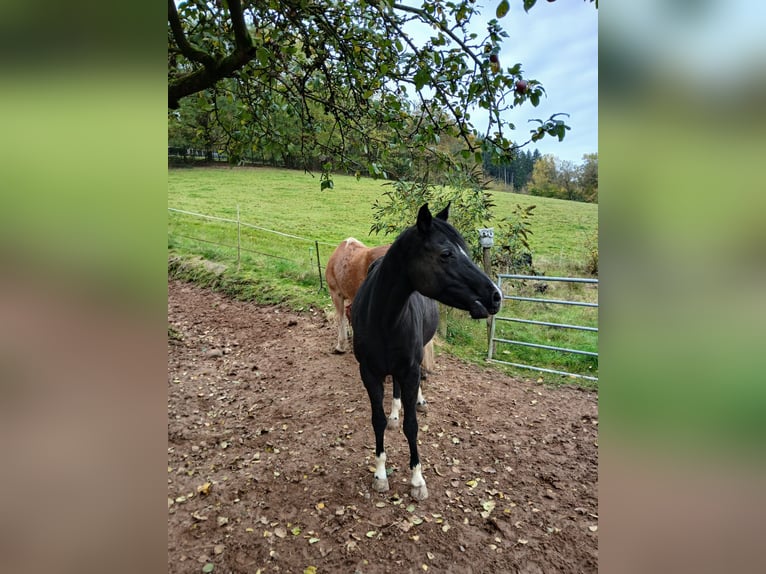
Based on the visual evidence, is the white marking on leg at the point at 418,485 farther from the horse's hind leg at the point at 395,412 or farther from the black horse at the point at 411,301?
the horse's hind leg at the point at 395,412

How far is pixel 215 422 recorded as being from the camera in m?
3.96

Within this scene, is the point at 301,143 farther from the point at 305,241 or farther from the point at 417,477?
the point at 305,241

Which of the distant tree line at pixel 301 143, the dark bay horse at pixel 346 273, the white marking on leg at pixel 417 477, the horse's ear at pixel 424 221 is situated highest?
the distant tree line at pixel 301 143

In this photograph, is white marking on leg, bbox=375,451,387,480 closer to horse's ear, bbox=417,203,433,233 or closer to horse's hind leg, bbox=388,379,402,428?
horse's hind leg, bbox=388,379,402,428

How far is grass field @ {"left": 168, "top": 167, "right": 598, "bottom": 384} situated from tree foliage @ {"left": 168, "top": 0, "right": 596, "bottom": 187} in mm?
762

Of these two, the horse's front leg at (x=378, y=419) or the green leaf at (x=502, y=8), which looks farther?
the horse's front leg at (x=378, y=419)

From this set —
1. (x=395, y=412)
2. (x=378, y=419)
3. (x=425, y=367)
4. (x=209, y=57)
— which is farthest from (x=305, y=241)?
(x=378, y=419)

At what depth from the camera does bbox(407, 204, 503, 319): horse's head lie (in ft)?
6.85

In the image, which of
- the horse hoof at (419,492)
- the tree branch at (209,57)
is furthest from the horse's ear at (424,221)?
the horse hoof at (419,492)

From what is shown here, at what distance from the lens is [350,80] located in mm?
2998

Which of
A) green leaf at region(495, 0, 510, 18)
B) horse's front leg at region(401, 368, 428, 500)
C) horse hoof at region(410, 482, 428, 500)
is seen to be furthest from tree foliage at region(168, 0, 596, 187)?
horse hoof at region(410, 482, 428, 500)

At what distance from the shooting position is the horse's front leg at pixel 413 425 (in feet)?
9.16
